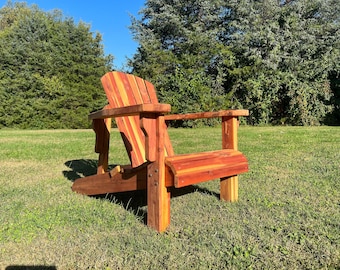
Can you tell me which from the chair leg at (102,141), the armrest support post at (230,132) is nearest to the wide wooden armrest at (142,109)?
the chair leg at (102,141)

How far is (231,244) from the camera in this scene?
1779 millimetres

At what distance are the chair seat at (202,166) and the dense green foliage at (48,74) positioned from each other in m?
12.5

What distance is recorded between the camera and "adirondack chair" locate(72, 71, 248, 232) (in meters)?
1.92

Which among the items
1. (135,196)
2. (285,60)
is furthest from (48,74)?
(135,196)

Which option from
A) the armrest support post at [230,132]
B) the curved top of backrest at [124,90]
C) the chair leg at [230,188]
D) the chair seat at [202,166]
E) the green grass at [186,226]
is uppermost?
the curved top of backrest at [124,90]

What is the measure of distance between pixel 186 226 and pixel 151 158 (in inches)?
21.3

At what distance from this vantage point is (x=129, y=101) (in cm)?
275

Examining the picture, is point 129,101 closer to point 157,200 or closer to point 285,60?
point 157,200

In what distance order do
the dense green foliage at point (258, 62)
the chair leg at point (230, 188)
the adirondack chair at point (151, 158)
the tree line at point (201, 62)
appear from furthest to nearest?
the tree line at point (201, 62) → the dense green foliage at point (258, 62) → the chair leg at point (230, 188) → the adirondack chair at point (151, 158)

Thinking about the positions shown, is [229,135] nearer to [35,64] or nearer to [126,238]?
[126,238]

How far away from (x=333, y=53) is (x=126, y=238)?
12.7 m

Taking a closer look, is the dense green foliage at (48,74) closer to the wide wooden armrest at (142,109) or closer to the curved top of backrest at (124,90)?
the curved top of backrest at (124,90)

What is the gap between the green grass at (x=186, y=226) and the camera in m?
1.61

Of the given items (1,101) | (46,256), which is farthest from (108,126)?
(1,101)
